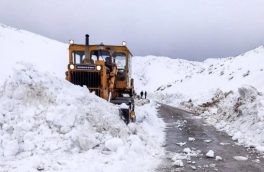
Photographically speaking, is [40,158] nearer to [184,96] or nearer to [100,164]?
[100,164]

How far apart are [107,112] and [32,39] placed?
68.8 m

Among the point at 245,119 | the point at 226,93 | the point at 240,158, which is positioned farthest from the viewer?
the point at 226,93

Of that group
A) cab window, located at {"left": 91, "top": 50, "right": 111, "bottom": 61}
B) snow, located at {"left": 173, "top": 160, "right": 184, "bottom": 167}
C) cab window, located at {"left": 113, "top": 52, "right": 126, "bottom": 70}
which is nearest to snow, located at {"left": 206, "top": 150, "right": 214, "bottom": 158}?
snow, located at {"left": 173, "top": 160, "right": 184, "bottom": 167}

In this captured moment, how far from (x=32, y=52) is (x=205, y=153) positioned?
2313 inches

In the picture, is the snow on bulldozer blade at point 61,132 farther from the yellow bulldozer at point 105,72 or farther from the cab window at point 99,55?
the cab window at point 99,55

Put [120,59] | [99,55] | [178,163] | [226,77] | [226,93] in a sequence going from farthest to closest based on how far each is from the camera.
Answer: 1. [226,77]
2. [226,93]
3. [120,59]
4. [99,55]
5. [178,163]

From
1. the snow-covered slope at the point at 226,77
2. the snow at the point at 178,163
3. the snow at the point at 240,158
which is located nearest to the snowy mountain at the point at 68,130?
the snow at the point at 178,163

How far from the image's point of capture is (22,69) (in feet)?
38.4

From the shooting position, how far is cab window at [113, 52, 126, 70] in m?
16.0

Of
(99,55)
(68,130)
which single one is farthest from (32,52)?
(68,130)

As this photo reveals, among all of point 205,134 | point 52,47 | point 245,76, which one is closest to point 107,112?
point 205,134

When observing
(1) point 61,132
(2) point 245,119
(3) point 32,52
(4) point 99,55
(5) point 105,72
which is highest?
(3) point 32,52

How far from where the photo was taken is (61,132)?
389 inches

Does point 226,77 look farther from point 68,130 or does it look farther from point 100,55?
point 68,130
